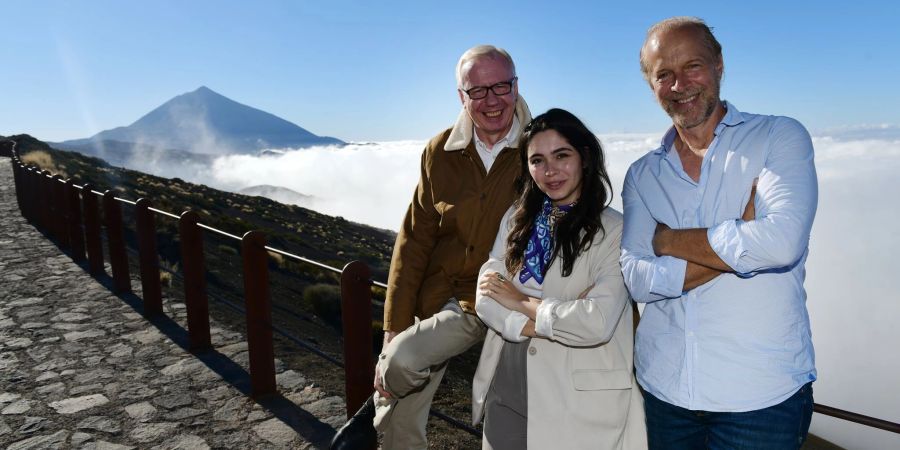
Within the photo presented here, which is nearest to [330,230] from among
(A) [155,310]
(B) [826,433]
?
(A) [155,310]

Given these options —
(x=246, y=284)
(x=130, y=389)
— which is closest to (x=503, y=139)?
(x=246, y=284)

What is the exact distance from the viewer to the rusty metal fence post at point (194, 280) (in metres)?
4.95

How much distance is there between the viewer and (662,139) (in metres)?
1.97

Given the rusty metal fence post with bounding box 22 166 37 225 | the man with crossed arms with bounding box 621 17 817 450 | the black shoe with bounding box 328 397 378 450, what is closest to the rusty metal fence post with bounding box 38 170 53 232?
the rusty metal fence post with bounding box 22 166 37 225

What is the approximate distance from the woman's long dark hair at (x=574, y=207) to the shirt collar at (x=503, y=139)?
30cm

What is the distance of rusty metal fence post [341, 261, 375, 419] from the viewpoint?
3303 millimetres

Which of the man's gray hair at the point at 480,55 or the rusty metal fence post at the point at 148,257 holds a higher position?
the man's gray hair at the point at 480,55

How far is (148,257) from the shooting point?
6.12 metres

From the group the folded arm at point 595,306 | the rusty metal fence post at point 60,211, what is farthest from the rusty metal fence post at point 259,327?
the rusty metal fence post at point 60,211

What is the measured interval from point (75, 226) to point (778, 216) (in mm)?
9780

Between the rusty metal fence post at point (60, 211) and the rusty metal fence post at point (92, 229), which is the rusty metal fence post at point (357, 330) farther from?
the rusty metal fence post at point (60, 211)

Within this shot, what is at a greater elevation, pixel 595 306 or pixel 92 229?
pixel 595 306

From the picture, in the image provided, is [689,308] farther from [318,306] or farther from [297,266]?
[297,266]

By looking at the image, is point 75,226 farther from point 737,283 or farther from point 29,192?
point 737,283
